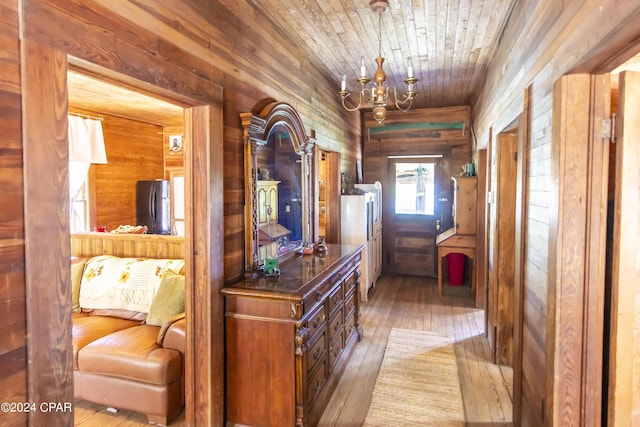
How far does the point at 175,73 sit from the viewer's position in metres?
1.83

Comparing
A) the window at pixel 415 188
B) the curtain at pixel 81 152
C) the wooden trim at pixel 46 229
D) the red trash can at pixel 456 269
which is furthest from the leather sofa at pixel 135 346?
the window at pixel 415 188

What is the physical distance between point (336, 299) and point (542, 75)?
2.06m

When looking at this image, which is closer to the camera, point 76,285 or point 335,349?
point 335,349

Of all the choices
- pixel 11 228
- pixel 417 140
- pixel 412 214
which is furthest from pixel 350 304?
pixel 417 140

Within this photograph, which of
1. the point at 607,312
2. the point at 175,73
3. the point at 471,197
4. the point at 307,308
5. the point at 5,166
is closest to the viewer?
the point at 5,166

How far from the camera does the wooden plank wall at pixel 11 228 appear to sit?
3.77 feet

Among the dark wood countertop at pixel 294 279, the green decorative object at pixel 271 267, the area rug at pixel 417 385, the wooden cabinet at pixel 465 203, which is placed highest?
the wooden cabinet at pixel 465 203

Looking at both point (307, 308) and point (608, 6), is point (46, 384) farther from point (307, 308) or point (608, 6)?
point (608, 6)

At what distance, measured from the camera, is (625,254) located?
1.48 metres

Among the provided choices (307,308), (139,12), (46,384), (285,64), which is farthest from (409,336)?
(139,12)

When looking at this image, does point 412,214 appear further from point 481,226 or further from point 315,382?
point 315,382

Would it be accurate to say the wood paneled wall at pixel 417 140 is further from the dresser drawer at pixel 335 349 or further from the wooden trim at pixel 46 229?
the wooden trim at pixel 46 229

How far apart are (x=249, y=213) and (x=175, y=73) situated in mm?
1014

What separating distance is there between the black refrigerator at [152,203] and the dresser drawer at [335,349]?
11.7 ft
